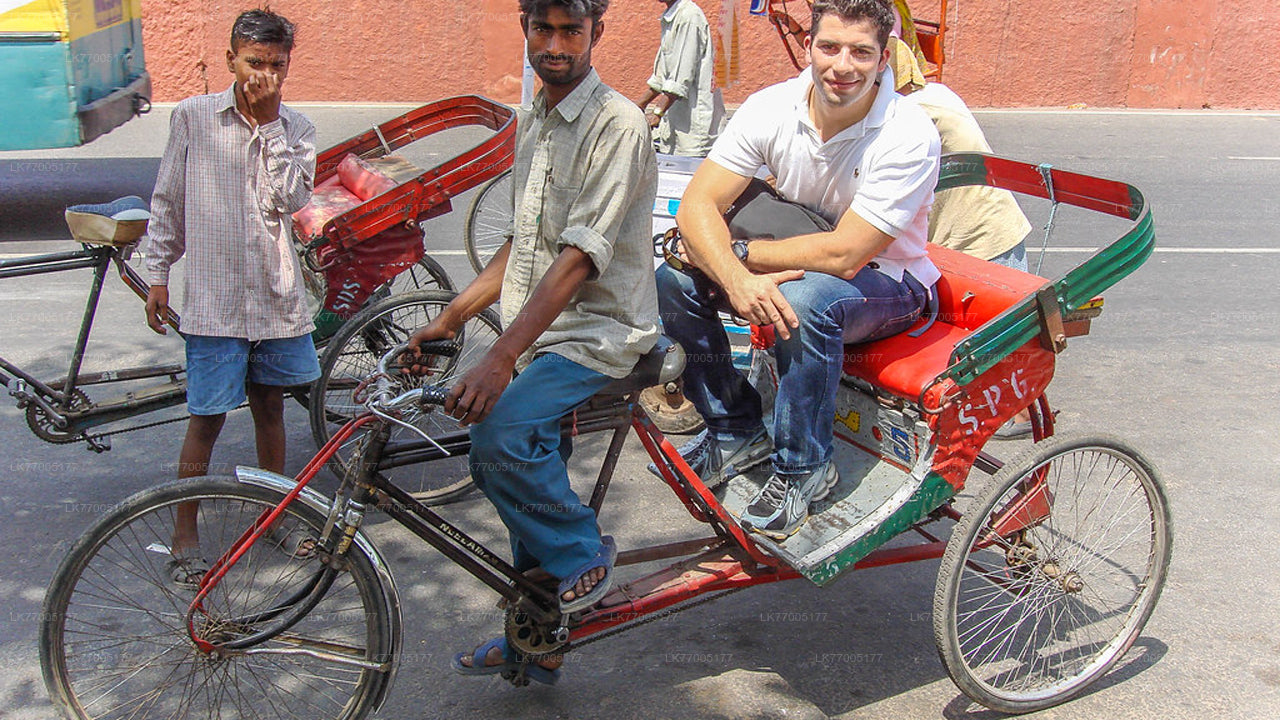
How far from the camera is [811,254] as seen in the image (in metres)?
3.10

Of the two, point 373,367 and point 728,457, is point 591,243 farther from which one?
point 373,367

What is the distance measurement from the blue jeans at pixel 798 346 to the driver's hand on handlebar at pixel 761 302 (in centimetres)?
5

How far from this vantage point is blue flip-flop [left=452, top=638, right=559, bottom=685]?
296 centimetres

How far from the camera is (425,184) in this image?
4.34 metres

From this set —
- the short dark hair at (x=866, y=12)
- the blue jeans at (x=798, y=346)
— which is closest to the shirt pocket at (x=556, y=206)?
the blue jeans at (x=798, y=346)

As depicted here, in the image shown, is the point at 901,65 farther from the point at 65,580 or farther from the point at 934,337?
the point at 65,580

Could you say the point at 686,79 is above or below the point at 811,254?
below

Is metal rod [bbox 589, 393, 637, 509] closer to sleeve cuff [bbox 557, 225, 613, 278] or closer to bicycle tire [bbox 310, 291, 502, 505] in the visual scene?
sleeve cuff [bbox 557, 225, 613, 278]

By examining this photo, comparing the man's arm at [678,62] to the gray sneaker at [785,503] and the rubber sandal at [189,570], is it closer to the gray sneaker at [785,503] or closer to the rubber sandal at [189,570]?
the gray sneaker at [785,503]

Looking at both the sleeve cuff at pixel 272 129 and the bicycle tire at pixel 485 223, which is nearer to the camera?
the sleeve cuff at pixel 272 129

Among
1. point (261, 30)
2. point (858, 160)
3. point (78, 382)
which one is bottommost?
point (78, 382)

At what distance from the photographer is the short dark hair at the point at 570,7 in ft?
8.49

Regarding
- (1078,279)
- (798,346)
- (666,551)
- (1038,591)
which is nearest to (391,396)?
(666,551)

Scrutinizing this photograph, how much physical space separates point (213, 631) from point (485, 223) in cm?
441
